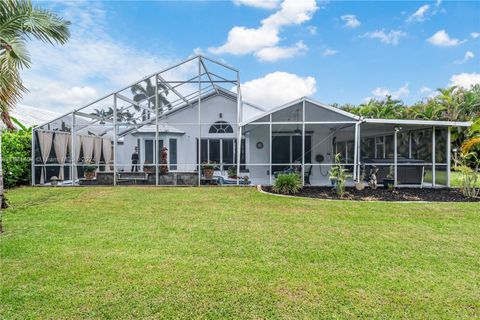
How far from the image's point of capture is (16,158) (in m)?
12.2

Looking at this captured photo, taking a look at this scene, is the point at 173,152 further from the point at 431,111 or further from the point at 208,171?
the point at 431,111

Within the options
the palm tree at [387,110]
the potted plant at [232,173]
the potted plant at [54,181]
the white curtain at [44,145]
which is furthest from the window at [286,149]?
the palm tree at [387,110]

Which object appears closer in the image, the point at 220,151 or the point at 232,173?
the point at 232,173

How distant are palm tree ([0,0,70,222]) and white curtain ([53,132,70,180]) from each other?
6.63 m

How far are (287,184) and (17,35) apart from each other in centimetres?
893

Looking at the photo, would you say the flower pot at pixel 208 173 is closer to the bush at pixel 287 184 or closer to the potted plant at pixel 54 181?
the bush at pixel 287 184

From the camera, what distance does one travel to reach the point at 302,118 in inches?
468

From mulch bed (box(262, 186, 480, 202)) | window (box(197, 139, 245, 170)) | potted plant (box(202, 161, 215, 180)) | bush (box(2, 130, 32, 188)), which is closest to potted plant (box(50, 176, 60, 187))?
bush (box(2, 130, 32, 188))

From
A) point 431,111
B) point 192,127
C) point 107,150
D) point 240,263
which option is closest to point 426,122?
point 240,263

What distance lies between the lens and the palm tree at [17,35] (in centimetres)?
657

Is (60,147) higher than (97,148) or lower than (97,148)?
lower

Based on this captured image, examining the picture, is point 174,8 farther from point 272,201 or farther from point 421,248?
point 421,248

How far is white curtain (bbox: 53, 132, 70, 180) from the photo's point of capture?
43.7 feet

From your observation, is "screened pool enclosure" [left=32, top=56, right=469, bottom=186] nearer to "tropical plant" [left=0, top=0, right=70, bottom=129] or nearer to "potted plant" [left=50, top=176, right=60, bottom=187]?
"potted plant" [left=50, top=176, right=60, bottom=187]
